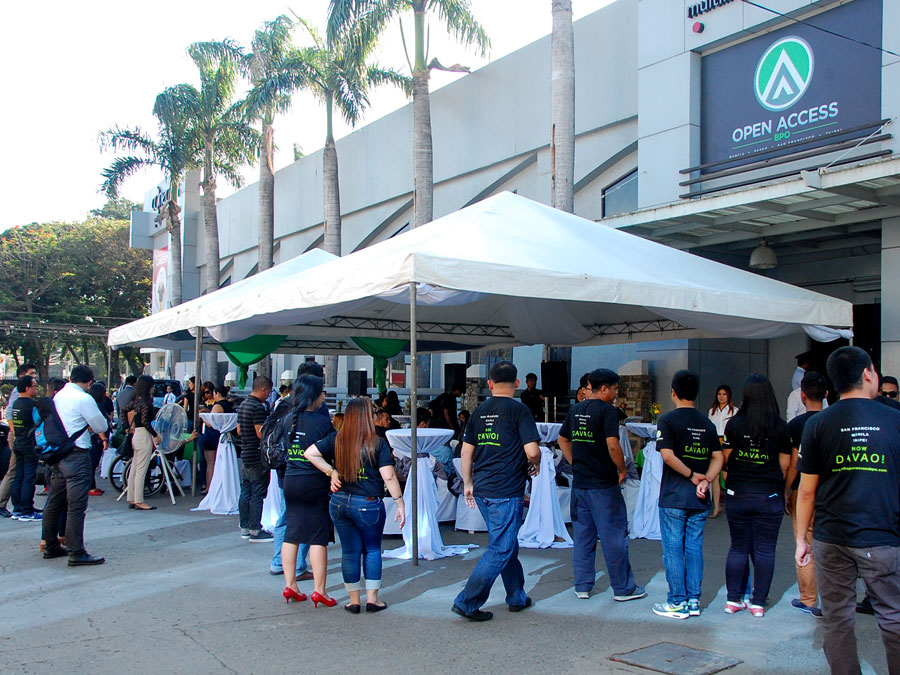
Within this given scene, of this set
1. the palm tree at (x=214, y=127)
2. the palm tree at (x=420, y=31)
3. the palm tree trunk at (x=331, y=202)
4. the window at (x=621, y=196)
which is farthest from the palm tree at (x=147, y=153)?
the window at (x=621, y=196)

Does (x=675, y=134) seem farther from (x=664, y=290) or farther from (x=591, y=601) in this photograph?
(x=591, y=601)

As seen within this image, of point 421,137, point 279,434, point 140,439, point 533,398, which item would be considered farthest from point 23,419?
point 421,137

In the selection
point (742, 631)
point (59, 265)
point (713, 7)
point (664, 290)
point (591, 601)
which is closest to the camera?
point (742, 631)

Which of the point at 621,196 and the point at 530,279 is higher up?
the point at 621,196

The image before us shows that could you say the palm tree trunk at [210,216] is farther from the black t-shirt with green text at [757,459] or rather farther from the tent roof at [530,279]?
the black t-shirt with green text at [757,459]

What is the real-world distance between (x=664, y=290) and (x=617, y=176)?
372 inches

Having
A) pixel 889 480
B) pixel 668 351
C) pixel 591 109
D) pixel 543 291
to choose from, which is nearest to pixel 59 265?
pixel 591 109

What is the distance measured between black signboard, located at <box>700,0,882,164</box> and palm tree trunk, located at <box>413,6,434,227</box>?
259 inches

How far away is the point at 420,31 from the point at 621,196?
605 cm

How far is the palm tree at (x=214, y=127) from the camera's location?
26.4 meters

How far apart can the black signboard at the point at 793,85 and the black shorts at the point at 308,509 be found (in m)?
8.50

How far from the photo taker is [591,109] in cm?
1652

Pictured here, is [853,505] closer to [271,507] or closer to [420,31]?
[271,507]

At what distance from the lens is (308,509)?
19.0 feet
